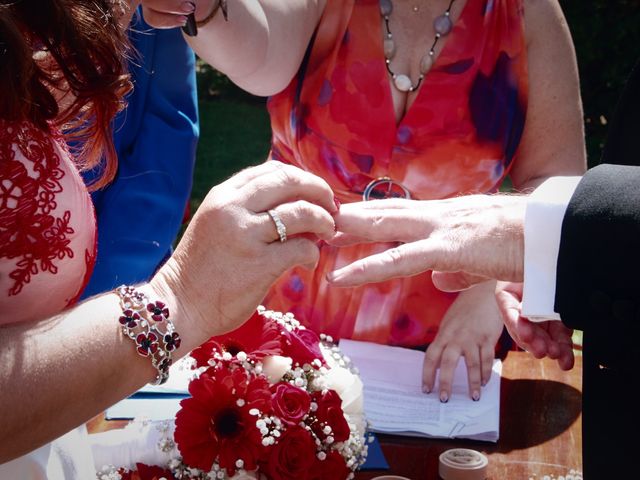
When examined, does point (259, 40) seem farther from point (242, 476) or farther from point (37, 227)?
point (242, 476)

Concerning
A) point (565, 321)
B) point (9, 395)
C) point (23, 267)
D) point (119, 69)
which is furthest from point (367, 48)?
point (9, 395)

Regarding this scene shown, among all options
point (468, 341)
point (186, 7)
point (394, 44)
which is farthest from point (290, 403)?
point (394, 44)

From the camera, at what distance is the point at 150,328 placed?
1267 millimetres

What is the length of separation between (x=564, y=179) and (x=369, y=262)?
449mm

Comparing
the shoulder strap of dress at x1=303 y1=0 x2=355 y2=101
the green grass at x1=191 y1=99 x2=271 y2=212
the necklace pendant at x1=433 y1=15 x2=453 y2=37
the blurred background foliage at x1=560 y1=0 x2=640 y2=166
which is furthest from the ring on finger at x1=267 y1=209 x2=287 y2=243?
the blurred background foliage at x1=560 y1=0 x2=640 y2=166

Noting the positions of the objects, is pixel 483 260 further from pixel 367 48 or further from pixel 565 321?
pixel 367 48

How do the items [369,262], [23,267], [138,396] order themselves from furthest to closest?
[138,396], [369,262], [23,267]

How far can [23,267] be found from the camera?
4.05ft

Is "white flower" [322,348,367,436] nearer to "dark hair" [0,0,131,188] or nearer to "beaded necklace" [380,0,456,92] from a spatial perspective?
"dark hair" [0,0,131,188]

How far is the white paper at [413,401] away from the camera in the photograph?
73.0 inches

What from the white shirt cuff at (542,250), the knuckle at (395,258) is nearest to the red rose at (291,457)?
the knuckle at (395,258)

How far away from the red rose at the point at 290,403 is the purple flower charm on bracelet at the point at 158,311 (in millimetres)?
286

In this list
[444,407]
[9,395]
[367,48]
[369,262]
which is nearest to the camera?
[9,395]

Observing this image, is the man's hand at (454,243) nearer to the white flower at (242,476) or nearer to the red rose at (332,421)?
the red rose at (332,421)
